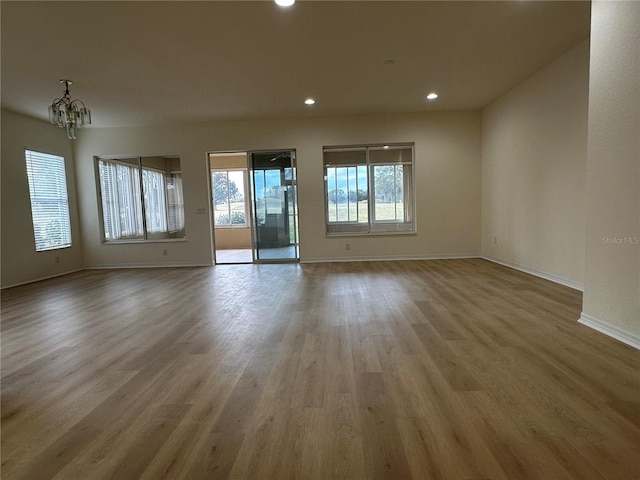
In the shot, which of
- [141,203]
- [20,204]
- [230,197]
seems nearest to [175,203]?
[141,203]

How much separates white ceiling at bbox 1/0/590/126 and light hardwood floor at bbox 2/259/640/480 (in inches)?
114

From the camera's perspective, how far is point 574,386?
193 cm

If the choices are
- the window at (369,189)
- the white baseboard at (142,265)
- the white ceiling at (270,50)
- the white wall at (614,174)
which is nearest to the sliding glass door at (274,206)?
the window at (369,189)

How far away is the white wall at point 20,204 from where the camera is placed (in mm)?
5543

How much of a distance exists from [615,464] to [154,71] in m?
5.38

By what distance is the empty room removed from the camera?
1.62m

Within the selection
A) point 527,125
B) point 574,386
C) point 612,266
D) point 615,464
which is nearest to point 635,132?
point 612,266

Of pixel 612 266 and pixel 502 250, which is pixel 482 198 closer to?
pixel 502 250

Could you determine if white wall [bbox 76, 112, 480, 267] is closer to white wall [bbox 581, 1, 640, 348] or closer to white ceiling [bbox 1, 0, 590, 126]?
white ceiling [bbox 1, 0, 590, 126]

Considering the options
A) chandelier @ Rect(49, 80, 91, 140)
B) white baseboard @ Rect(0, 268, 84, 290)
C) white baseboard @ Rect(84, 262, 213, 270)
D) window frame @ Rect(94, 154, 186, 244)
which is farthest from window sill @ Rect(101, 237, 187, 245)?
chandelier @ Rect(49, 80, 91, 140)

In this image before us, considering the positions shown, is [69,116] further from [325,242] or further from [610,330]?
[610,330]

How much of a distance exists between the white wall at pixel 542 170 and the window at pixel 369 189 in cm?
161

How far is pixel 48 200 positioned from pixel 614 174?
8.44 meters

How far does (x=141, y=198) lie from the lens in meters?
7.40
